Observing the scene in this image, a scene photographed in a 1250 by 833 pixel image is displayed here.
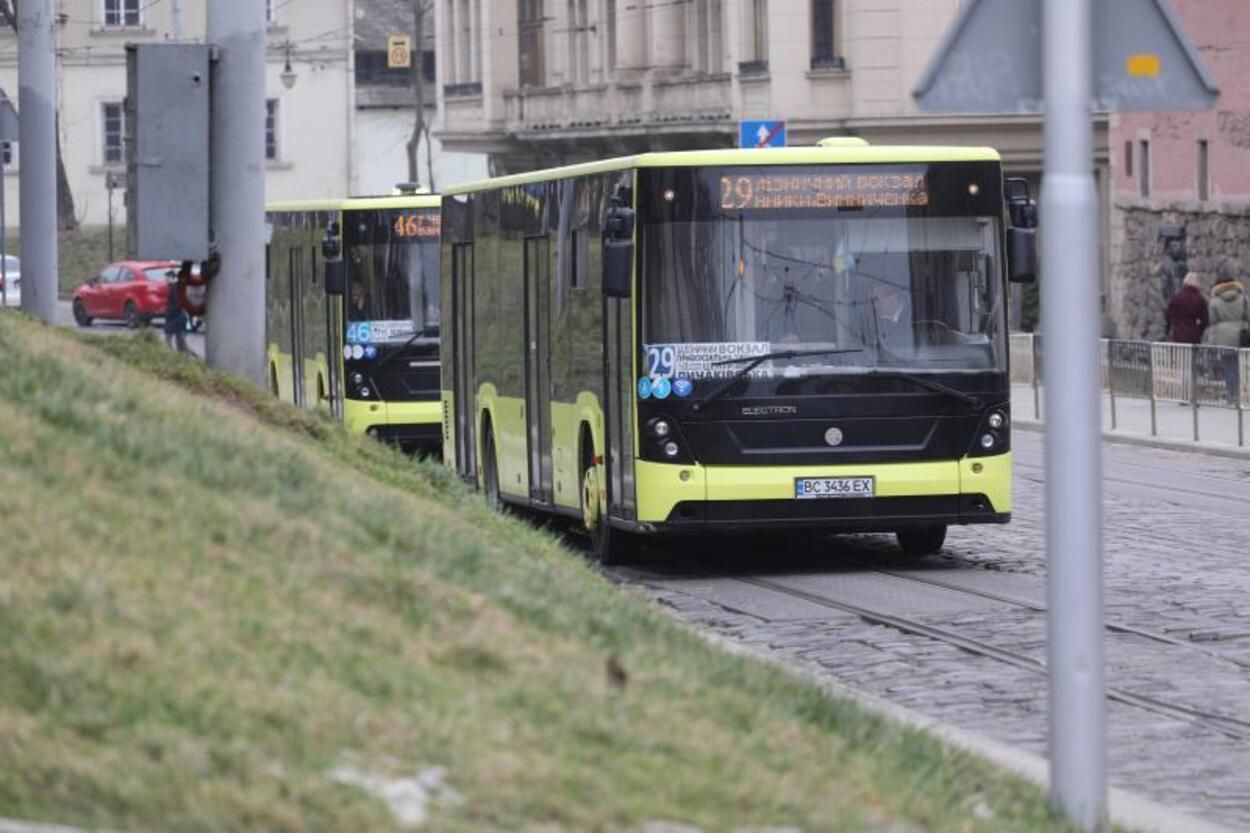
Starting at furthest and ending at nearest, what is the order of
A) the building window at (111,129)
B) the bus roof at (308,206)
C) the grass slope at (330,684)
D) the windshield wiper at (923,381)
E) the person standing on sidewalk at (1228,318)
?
the building window at (111,129), the person standing on sidewalk at (1228,318), the bus roof at (308,206), the windshield wiper at (923,381), the grass slope at (330,684)

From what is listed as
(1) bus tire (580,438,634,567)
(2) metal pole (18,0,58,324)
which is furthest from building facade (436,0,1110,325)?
(1) bus tire (580,438,634,567)

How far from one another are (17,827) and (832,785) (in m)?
2.10

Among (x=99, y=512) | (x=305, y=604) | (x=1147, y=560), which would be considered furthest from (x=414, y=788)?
(x=1147, y=560)

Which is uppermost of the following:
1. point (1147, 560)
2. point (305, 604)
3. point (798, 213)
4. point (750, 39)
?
point (750, 39)

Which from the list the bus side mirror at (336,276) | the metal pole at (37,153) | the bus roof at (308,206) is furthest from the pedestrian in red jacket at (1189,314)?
the metal pole at (37,153)

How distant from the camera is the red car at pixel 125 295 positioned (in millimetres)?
68938

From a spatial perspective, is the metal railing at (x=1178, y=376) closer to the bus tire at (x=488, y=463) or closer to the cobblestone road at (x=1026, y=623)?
the cobblestone road at (x=1026, y=623)

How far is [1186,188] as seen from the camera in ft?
155

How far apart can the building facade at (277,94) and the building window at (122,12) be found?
0.10ft

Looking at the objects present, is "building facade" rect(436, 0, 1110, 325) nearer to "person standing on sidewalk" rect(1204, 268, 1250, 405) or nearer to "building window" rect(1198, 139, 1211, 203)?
"building window" rect(1198, 139, 1211, 203)

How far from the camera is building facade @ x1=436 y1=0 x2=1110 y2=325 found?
52875 millimetres

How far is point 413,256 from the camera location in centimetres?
2862

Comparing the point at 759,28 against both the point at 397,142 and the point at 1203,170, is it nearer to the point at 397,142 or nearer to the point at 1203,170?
the point at 1203,170

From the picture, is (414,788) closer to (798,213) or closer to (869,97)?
(798,213)
